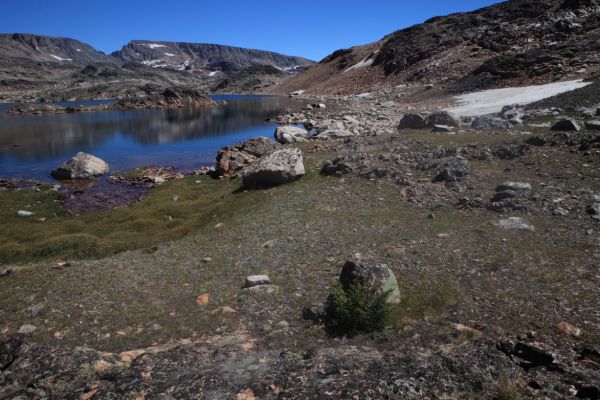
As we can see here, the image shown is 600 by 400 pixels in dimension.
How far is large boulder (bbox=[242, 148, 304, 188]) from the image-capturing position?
72.7ft

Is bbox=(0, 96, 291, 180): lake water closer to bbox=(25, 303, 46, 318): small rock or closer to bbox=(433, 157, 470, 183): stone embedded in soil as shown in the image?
bbox=(433, 157, 470, 183): stone embedded in soil

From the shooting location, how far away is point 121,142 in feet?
175

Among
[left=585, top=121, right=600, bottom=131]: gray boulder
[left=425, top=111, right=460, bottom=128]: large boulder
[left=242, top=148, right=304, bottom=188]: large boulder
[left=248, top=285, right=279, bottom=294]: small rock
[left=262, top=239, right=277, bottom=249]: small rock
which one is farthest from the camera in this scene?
[left=425, top=111, right=460, bottom=128]: large boulder

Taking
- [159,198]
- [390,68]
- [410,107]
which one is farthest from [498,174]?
[390,68]

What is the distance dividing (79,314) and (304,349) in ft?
20.6

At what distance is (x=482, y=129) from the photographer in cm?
2969

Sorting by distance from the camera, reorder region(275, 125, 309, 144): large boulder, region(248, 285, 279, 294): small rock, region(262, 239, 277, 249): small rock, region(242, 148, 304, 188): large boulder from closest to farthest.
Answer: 1. region(248, 285, 279, 294): small rock
2. region(262, 239, 277, 249): small rock
3. region(242, 148, 304, 188): large boulder
4. region(275, 125, 309, 144): large boulder

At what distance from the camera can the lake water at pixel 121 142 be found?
39500 millimetres

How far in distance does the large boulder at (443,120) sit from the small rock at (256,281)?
26684 mm

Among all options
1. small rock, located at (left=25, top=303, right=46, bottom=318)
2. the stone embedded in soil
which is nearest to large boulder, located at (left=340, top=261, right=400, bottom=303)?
small rock, located at (left=25, top=303, right=46, bottom=318)

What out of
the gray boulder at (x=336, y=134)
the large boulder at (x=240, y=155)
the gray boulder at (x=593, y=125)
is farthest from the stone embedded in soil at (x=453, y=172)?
the gray boulder at (x=336, y=134)

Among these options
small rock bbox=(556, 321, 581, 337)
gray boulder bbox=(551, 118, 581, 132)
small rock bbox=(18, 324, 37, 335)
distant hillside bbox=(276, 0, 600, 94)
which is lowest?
small rock bbox=(18, 324, 37, 335)

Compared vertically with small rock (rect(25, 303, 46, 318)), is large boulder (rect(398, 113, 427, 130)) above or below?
above

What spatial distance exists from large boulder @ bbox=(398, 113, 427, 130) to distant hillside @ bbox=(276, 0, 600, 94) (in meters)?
22.4
